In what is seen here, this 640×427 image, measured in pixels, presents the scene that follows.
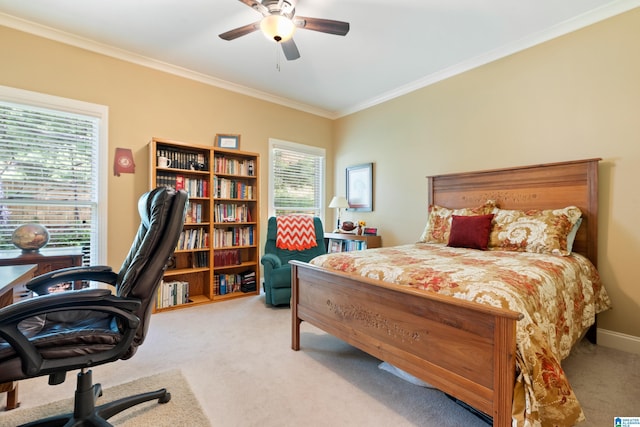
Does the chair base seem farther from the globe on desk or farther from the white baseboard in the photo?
the white baseboard

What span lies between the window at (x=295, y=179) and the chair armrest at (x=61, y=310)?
10.3 ft

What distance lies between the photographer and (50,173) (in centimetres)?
286

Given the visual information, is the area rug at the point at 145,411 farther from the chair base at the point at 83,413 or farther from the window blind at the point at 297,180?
the window blind at the point at 297,180

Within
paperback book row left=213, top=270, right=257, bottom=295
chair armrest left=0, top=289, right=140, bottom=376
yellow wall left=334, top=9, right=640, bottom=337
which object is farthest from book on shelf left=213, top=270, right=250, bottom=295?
chair armrest left=0, top=289, right=140, bottom=376

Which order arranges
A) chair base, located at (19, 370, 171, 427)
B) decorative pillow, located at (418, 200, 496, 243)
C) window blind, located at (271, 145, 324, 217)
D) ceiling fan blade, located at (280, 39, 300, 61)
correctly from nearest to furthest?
chair base, located at (19, 370, 171, 427)
ceiling fan blade, located at (280, 39, 300, 61)
decorative pillow, located at (418, 200, 496, 243)
window blind, located at (271, 145, 324, 217)

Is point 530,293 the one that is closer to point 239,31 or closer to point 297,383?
point 297,383

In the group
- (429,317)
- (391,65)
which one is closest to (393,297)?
(429,317)

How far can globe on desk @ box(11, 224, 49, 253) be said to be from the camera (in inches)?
96.7

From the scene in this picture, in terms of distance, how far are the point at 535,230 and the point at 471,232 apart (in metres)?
0.47

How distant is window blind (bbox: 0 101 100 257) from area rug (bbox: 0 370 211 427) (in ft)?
6.12

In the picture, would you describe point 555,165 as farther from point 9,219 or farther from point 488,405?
point 9,219

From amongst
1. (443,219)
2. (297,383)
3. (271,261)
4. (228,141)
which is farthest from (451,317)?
(228,141)

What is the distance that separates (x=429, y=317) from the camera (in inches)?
57.2

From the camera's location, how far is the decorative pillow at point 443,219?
2965 millimetres
